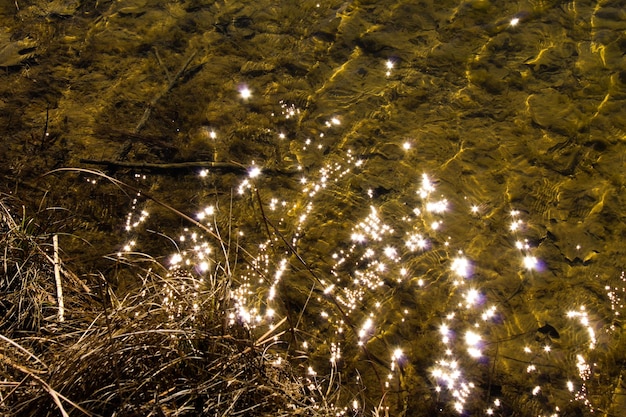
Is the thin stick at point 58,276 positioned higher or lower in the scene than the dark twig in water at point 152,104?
lower

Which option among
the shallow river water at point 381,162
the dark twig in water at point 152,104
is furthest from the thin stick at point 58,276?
the dark twig in water at point 152,104

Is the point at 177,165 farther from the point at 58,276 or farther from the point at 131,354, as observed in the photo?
the point at 131,354

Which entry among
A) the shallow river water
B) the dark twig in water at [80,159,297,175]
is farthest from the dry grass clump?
the dark twig in water at [80,159,297,175]

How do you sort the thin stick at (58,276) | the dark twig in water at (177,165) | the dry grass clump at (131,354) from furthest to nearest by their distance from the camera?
1. the dark twig in water at (177,165)
2. the thin stick at (58,276)
3. the dry grass clump at (131,354)

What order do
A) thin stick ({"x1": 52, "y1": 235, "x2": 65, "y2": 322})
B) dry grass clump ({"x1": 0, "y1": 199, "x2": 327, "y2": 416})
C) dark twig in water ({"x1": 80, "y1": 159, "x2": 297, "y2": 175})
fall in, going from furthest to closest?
dark twig in water ({"x1": 80, "y1": 159, "x2": 297, "y2": 175}), thin stick ({"x1": 52, "y1": 235, "x2": 65, "y2": 322}), dry grass clump ({"x1": 0, "y1": 199, "x2": 327, "y2": 416})

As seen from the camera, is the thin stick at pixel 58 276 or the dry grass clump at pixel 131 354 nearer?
the dry grass clump at pixel 131 354

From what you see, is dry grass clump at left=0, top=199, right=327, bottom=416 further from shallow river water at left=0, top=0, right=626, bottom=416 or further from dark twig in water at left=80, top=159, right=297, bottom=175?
dark twig in water at left=80, top=159, right=297, bottom=175

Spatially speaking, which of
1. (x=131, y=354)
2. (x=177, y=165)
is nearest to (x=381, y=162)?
(x=177, y=165)

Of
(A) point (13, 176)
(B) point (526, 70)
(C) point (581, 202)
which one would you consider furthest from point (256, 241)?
(B) point (526, 70)

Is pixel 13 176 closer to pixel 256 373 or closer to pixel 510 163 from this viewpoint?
pixel 256 373

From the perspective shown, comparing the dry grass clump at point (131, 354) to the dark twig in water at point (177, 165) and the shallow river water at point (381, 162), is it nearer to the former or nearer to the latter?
the shallow river water at point (381, 162)
